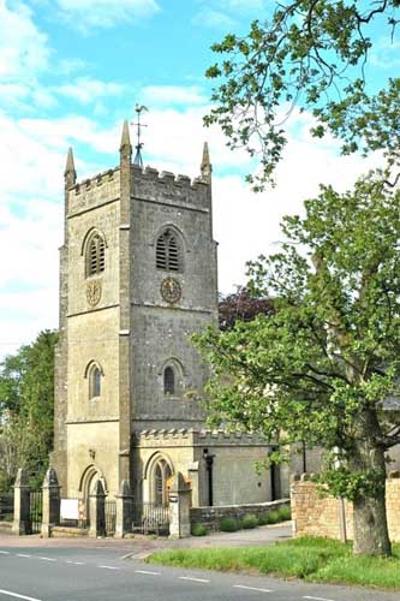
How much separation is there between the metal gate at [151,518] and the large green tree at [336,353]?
14732 millimetres

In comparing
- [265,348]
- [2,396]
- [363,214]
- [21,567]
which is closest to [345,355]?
[265,348]

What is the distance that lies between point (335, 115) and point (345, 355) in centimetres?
843

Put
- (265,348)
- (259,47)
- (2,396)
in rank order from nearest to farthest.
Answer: (259,47) < (265,348) < (2,396)

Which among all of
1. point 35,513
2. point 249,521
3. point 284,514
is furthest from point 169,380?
point 249,521

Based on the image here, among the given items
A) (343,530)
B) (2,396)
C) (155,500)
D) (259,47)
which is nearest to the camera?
(259,47)

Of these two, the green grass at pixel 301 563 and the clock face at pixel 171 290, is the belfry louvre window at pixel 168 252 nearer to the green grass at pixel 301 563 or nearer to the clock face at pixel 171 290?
the clock face at pixel 171 290

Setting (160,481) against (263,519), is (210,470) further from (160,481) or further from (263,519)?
(263,519)

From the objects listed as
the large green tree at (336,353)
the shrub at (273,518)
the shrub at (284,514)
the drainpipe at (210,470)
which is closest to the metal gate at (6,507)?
the drainpipe at (210,470)

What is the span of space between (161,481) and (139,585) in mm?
22717

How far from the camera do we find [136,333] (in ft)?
139

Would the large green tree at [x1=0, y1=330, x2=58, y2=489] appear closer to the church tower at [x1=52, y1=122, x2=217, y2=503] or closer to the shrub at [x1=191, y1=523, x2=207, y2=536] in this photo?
the church tower at [x1=52, y1=122, x2=217, y2=503]

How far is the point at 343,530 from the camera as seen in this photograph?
23781 mm

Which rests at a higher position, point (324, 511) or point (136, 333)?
point (136, 333)

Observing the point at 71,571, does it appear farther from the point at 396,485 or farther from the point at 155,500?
the point at 155,500
